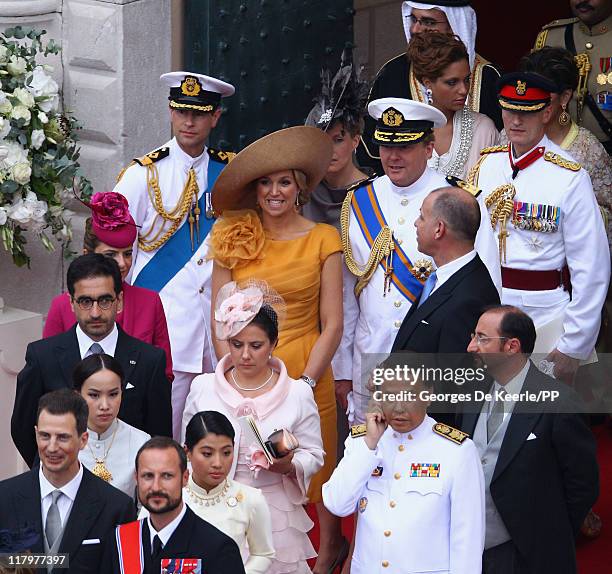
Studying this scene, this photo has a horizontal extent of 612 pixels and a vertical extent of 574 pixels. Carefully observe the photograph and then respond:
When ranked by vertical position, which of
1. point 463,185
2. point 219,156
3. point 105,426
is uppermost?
point 219,156

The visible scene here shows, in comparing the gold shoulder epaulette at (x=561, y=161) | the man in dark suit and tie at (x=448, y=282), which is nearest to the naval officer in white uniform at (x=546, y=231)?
the gold shoulder epaulette at (x=561, y=161)

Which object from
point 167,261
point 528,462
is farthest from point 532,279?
point 167,261

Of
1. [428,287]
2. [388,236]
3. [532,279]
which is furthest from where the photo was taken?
[532,279]

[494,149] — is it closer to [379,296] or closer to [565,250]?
[565,250]

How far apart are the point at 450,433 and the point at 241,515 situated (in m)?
0.69

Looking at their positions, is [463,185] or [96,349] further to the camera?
[463,185]

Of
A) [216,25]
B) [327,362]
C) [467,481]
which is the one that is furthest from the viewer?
[216,25]

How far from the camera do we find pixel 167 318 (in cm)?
647

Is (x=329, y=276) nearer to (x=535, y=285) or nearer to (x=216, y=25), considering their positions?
(x=535, y=285)

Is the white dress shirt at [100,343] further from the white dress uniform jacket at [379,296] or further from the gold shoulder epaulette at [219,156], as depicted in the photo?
the gold shoulder epaulette at [219,156]

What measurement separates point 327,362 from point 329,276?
33 cm

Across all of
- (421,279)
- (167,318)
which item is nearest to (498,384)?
(421,279)

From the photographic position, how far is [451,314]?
540cm

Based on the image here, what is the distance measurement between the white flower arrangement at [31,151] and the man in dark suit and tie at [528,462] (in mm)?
2458
